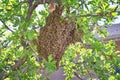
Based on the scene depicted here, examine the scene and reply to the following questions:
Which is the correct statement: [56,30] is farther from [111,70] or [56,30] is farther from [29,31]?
[111,70]

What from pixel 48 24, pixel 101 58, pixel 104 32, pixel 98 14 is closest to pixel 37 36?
pixel 48 24

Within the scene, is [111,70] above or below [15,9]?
below

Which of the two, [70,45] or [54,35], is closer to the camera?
[54,35]

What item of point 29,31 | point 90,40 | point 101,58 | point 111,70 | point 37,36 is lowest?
point 111,70

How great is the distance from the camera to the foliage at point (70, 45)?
18.8 feet

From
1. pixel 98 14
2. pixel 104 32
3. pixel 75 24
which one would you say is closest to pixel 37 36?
pixel 75 24

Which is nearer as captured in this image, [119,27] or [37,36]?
[37,36]

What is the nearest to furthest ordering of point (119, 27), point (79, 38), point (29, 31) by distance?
point (29, 31)
point (79, 38)
point (119, 27)

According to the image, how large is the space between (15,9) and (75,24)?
1.26m

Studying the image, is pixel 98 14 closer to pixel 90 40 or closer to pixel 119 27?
pixel 90 40

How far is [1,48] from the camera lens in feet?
28.8

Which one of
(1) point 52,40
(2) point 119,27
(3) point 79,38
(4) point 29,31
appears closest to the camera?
(4) point 29,31

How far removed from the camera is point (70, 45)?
639cm

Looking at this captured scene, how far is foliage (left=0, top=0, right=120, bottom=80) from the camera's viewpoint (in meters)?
5.72
